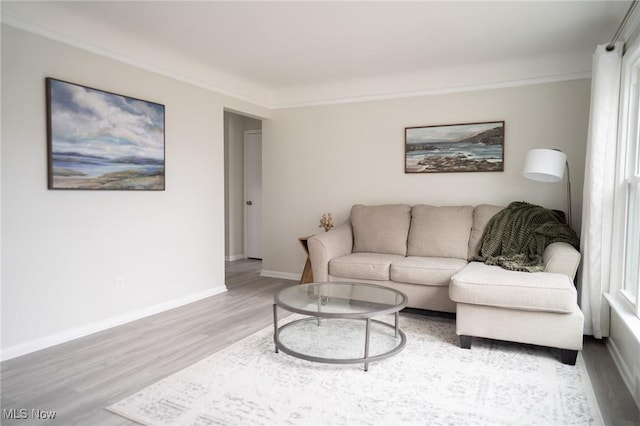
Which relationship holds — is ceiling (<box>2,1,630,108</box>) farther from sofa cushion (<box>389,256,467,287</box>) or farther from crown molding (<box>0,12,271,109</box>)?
sofa cushion (<box>389,256,467,287</box>)

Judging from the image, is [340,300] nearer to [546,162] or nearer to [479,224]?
[479,224]

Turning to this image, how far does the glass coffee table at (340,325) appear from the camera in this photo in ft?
8.21

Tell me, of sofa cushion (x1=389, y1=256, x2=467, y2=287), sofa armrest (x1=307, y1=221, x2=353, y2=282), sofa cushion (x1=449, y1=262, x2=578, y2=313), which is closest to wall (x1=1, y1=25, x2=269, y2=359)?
sofa armrest (x1=307, y1=221, x2=353, y2=282)

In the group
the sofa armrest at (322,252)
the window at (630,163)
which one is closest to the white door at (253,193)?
the sofa armrest at (322,252)

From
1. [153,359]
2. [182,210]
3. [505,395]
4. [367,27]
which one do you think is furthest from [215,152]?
[505,395]

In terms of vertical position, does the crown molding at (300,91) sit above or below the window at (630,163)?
above

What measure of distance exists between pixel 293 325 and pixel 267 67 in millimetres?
2667

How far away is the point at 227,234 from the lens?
6.70 metres

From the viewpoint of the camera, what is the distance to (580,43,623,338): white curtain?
2.98 meters

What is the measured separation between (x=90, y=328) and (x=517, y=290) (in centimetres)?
318

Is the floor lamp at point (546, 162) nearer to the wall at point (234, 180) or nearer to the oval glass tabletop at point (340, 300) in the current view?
the oval glass tabletop at point (340, 300)

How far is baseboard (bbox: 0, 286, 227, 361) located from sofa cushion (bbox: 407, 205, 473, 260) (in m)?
2.31

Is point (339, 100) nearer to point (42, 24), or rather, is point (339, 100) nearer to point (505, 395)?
point (42, 24)

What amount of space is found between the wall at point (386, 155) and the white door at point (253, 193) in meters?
1.25
